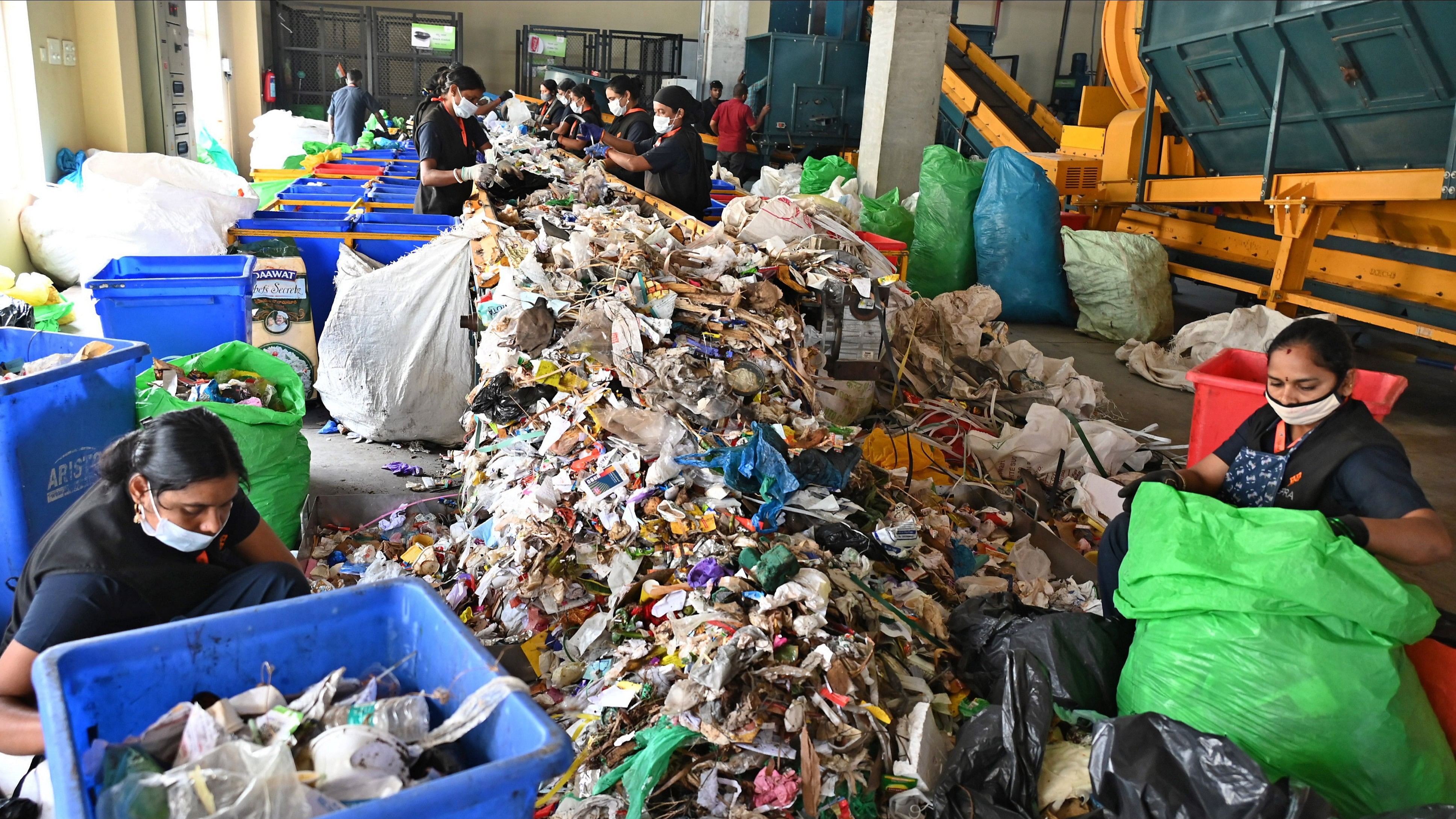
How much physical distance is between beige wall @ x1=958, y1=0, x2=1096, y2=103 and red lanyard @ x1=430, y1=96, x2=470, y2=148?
15.0 metres

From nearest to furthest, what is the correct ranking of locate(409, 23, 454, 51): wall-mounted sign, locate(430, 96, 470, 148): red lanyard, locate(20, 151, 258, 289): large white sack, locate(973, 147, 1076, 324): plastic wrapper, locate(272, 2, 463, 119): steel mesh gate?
locate(430, 96, 470, 148): red lanyard → locate(20, 151, 258, 289): large white sack → locate(973, 147, 1076, 324): plastic wrapper → locate(272, 2, 463, 119): steel mesh gate → locate(409, 23, 454, 51): wall-mounted sign

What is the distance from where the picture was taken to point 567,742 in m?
1.21

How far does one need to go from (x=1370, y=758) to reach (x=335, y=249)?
16.0 ft

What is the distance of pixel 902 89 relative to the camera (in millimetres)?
8758

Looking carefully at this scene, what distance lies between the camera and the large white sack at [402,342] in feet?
15.2

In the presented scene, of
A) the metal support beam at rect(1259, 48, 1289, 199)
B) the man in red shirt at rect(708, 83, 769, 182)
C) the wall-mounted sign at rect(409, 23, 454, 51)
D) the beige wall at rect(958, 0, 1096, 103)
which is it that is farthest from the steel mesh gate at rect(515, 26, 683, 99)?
the metal support beam at rect(1259, 48, 1289, 199)

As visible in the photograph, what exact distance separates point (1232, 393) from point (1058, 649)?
1.43 meters

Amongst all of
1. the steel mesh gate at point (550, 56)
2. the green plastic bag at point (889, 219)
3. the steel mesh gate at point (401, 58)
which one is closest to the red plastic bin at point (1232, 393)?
the green plastic bag at point (889, 219)

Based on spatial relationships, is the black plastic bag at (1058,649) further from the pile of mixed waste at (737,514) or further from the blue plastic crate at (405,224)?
the blue plastic crate at (405,224)

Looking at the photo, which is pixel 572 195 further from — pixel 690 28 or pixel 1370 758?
pixel 690 28

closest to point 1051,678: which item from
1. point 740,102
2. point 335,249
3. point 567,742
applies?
point 567,742

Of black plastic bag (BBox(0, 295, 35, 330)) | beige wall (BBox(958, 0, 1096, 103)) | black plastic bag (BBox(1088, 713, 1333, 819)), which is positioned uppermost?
beige wall (BBox(958, 0, 1096, 103))

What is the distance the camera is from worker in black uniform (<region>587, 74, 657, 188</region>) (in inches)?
253

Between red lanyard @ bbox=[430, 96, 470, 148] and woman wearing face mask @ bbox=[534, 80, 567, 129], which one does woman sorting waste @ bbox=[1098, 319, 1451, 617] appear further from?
woman wearing face mask @ bbox=[534, 80, 567, 129]
